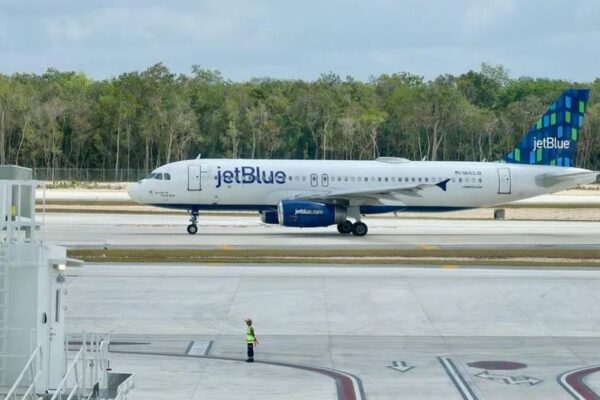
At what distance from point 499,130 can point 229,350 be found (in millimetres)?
152263

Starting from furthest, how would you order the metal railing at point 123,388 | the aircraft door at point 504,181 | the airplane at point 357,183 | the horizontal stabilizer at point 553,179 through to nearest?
the horizontal stabilizer at point 553,179 → the aircraft door at point 504,181 → the airplane at point 357,183 → the metal railing at point 123,388

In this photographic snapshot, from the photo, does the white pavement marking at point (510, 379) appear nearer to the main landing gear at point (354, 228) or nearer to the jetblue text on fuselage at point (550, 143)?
the main landing gear at point (354, 228)

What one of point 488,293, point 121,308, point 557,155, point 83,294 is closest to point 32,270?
point 121,308

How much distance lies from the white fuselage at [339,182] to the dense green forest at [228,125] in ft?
298

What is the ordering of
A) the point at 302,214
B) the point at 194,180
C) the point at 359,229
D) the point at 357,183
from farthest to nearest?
the point at 357,183, the point at 359,229, the point at 194,180, the point at 302,214

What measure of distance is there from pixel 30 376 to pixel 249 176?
46.7 metres

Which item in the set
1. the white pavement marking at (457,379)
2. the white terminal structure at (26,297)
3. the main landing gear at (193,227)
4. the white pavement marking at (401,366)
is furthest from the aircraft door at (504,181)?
the white terminal structure at (26,297)

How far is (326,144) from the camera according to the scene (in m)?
171

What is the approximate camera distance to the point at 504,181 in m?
69.7

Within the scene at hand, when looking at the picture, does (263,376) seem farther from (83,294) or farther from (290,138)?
(290,138)

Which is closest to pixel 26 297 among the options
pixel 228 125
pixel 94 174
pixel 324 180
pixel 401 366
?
pixel 401 366

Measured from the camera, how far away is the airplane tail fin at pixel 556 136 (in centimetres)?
7175

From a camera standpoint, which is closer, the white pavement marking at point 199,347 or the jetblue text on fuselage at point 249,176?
the white pavement marking at point 199,347

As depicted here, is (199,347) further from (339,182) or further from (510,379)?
(339,182)
